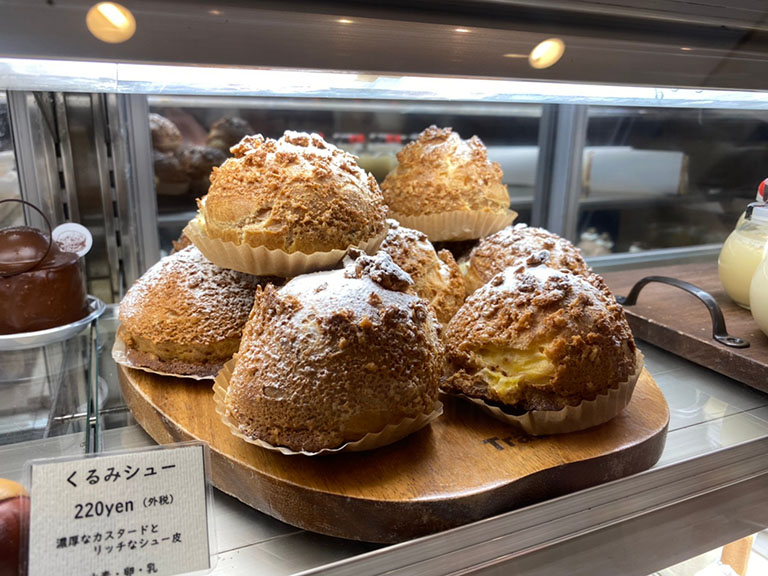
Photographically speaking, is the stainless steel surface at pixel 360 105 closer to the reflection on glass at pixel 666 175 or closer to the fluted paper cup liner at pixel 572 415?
the reflection on glass at pixel 666 175

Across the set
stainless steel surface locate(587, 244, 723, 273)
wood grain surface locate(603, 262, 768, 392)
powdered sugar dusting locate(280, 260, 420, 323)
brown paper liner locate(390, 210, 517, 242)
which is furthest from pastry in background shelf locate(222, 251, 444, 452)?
stainless steel surface locate(587, 244, 723, 273)

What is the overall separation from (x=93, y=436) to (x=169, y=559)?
0.46 meters

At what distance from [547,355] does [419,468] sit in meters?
0.27

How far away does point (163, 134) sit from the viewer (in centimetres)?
214

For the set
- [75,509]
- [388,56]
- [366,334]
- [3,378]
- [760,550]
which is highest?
[388,56]

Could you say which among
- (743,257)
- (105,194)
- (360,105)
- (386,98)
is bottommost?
(743,257)

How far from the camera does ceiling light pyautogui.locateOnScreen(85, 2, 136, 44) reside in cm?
62

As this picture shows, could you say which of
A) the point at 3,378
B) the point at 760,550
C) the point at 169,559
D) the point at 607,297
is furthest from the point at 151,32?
the point at 760,550

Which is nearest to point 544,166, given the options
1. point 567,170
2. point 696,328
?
point 567,170

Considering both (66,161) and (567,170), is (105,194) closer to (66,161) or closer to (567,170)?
(66,161)

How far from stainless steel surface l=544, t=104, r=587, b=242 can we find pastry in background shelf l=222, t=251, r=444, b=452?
5.61ft

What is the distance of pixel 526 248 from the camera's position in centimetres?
134

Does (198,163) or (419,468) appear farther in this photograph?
(198,163)

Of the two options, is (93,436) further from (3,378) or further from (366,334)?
(366,334)
